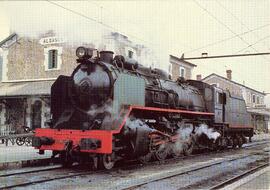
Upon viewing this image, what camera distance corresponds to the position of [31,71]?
25219mm

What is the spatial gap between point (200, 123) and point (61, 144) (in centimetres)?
660

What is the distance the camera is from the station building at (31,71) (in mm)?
23297

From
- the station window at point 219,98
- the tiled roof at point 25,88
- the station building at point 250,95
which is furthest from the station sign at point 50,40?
the station building at point 250,95

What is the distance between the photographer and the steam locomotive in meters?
9.56

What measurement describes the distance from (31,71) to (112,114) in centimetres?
1681

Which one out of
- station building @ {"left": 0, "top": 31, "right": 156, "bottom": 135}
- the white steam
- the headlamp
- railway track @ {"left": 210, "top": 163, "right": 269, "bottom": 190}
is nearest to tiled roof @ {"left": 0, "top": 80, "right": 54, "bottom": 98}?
station building @ {"left": 0, "top": 31, "right": 156, "bottom": 135}

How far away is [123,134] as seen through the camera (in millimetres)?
9758

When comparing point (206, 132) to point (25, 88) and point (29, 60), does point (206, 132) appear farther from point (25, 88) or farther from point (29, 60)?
point (29, 60)

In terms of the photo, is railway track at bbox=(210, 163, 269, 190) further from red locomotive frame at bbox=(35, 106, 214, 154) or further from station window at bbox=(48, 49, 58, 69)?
station window at bbox=(48, 49, 58, 69)

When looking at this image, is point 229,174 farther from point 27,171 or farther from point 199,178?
point 27,171

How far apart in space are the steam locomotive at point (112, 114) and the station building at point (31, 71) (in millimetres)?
10197

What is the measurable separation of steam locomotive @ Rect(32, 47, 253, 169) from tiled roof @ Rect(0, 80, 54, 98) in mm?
9812

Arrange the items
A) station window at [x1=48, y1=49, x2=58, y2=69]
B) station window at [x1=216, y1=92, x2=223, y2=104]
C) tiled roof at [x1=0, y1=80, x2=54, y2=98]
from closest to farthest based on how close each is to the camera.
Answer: station window at [x1=216, y1=92, x2=223, y2=104], tiled roof at [x1=0, y1=80, x2=54, y2=98], station window at [x1=48, y1=49, x2=58, y2=69]

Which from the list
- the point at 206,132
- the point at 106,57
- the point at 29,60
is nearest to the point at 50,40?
the point at 29,60
